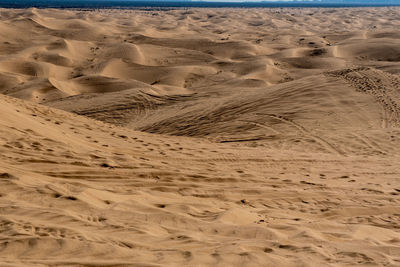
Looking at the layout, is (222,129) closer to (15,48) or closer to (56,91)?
(56,91)

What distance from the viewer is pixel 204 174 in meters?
6.35

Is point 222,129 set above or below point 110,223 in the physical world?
below

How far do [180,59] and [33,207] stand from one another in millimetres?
19291

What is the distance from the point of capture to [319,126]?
10.4 meters

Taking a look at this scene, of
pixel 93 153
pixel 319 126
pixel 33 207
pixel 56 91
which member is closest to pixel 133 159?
pixel 93 153

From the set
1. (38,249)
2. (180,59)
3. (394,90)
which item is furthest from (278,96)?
(180,59)

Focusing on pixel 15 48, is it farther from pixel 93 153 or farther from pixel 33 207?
pixel 33 207

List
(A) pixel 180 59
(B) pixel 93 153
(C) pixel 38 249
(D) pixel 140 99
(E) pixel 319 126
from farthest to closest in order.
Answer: (A) pixel 180 59 < (D) pixel 140 99 < (E) pixel 319 126 < (B) pixel 93 153 < (C) pixel 38 249

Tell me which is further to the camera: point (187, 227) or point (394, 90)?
point (394, 90)

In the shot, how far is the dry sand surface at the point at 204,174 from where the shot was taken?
144 inches

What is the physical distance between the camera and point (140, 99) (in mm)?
13789

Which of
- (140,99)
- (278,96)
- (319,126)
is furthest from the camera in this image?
(140,99)

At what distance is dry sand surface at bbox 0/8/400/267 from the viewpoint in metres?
3.66

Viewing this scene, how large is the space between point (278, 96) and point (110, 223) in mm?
8860
